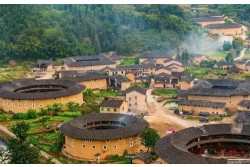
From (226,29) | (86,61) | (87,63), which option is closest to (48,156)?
(87,63)

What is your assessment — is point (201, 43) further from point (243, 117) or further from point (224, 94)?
point (243, 117)

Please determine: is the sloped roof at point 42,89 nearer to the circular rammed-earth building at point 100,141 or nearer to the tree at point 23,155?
the circular rammed-earth building at point 100,141

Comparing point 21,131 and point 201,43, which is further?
point 201,43

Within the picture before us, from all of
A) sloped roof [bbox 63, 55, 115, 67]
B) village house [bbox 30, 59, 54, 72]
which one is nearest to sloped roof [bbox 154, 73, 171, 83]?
sloped roof [bbox 63, 55, 115, 67]

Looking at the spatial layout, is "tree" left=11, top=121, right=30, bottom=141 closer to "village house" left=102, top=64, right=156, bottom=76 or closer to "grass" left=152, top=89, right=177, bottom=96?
"grass" left=152, top=89, right=177, bottom=96

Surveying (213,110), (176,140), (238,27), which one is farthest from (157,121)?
(238,27)

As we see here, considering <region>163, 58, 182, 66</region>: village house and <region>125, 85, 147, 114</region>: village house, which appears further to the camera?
<region>163, 58, 182, 66</region>: village house
